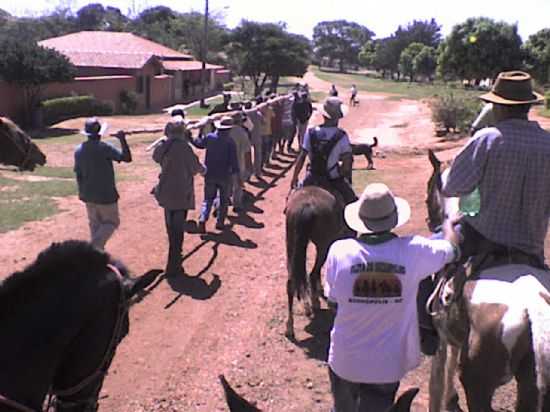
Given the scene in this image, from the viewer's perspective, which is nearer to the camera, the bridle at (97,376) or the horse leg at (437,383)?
the bridle at (97,376)

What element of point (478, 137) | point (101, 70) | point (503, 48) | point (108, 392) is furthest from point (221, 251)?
point (503, 48)

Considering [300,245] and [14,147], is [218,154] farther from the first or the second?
[300,245]

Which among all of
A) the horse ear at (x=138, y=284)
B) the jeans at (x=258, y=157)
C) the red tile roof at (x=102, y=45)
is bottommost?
the jeans at (x=258, y=157)

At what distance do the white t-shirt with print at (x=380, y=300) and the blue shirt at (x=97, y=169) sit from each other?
5.10 m

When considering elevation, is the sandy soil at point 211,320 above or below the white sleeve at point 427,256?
below

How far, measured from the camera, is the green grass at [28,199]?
12.5 m

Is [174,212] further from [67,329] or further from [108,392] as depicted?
[67,329]

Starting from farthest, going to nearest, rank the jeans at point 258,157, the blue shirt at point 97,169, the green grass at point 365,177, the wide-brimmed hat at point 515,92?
the green grass at point 365,177
the jeans at point 258,157
the blue shirt at point 97,169
the wide-brimmed hat at point 515,92

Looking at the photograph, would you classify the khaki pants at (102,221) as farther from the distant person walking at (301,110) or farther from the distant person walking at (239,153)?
the distant person walking at (301,110)

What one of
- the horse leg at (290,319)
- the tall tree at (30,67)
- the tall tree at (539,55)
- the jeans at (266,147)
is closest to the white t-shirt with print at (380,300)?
the horse leg at (290,319)

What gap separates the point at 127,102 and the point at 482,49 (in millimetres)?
33281

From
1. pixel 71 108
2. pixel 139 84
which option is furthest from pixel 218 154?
pixel 139 84

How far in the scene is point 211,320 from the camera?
7.91m

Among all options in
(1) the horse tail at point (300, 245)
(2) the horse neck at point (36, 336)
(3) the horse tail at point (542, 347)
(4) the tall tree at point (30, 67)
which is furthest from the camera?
(4) the tall tree at point (30, 67)
